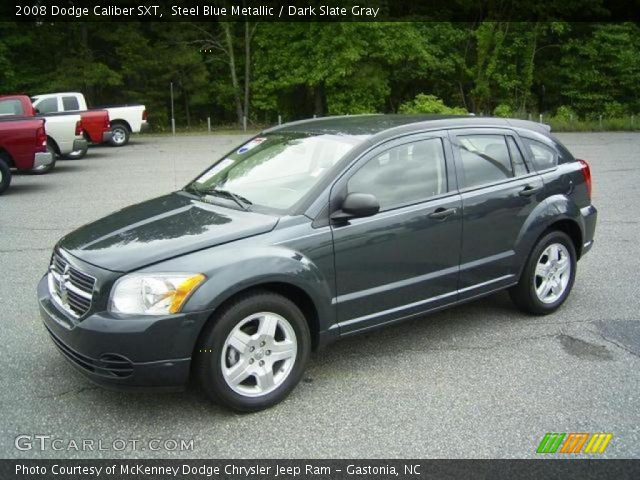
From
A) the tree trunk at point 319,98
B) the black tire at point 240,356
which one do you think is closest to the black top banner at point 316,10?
the tree trunk at point 319,98

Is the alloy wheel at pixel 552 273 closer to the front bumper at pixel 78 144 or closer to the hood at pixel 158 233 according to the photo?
the hood at pixel 158 233

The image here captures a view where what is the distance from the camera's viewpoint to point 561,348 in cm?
443

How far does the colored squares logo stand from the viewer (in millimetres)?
3188

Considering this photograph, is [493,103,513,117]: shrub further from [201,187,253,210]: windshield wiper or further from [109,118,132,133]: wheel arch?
[201,187,253,210]: windshield wiper

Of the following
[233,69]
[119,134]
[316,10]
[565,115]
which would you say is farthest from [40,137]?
[565,115]

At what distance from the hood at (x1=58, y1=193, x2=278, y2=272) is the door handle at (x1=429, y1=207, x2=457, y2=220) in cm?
120

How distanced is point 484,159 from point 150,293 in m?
2.80

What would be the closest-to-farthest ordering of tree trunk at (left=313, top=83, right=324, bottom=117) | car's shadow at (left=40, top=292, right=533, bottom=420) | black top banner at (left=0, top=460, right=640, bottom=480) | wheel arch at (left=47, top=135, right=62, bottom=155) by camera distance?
black top banner at (left=0, top=460, right=640, bottom=480) < car's shadow at (left=40, top=292, right=533, bottom=420) < wheel arch at (left=47, top=135, right=62, bottom=155) < tree trunk at (left=313, top=83, right=324, bottom=117)

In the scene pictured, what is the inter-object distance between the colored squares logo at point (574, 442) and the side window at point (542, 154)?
95.7 inches

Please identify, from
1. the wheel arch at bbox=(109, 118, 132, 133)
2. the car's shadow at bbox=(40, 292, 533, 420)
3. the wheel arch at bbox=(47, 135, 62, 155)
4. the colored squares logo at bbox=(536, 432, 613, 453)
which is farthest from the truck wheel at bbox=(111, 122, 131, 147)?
the colored squares logo at bbox=(536, 432, 613, 453)

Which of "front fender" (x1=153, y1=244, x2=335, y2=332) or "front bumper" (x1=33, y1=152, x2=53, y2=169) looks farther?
"front bumper" (x1=33, y1=152, x2=53, y2=169)

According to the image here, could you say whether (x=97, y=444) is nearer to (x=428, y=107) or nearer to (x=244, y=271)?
(x=244, y=271)

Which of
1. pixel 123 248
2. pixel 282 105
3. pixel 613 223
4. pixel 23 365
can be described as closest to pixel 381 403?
pixel 123 248

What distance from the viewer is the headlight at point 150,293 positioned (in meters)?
3.21
